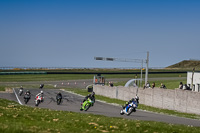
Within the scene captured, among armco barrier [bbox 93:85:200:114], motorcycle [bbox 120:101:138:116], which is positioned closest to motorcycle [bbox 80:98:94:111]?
motorcycle [bbox 120:101:138:116]

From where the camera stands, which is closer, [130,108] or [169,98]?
[130,108]

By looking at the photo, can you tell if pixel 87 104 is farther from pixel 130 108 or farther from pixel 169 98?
pixel 169 98

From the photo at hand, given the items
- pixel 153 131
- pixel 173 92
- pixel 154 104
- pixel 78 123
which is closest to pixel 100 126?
pixel 78 123

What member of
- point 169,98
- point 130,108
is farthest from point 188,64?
point 130,108

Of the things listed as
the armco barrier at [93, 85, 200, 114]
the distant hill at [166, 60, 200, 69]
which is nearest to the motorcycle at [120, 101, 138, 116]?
the armco barrier at [93, 85, 200, 114]

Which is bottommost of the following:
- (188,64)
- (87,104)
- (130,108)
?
(87,104)

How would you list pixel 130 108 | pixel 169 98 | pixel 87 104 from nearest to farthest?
pixel 130 108 < pixel 87 104 < pixel 169 98

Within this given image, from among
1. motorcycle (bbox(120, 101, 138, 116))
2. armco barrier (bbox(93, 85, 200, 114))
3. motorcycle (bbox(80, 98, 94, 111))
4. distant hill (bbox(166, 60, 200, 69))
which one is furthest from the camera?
distant hill (bbox(166, 60, 200, 69))

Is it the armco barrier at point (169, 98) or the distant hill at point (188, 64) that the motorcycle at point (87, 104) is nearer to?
the armco barrier at point (169, 98)

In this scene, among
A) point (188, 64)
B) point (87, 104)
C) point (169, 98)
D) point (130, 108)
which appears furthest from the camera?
point (188, 64)

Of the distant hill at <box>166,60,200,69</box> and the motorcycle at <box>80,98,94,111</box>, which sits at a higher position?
the distant hill at <box>166,60,200,69</box>

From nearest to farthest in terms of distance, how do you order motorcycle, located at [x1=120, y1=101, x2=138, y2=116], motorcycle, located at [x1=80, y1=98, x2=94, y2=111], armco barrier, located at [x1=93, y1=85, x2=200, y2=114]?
motorcycle, located at [x1=120, y1=101, x2=138, y2=116], motorcycle, located at [x1=80, y1=98, x2=94, y2=111], armco barrier, located at [x1=93, y1=85, x2=200, y2=114]

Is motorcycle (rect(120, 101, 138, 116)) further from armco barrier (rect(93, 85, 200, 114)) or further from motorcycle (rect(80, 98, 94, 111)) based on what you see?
armco barrier (rect(93, 85, 200, 114))

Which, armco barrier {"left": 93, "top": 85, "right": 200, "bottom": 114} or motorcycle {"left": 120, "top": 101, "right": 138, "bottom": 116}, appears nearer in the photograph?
motorcycle {"left": 120, "top": 101, "right": 138, "bottom": 116}
